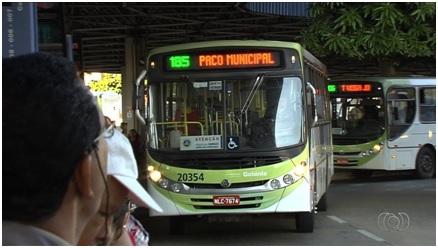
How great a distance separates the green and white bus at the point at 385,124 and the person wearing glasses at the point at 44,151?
55.4ft

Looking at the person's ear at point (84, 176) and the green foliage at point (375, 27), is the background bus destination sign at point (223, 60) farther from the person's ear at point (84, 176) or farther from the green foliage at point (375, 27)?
the person's ear at point (84, 176)

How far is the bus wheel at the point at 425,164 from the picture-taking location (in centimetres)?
Answer: 1820

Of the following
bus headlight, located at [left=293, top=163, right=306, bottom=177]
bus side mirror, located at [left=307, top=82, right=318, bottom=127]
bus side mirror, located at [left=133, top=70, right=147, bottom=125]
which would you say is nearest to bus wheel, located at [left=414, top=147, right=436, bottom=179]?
bus side mirror, located at [left=307, top=82, right=318, bottom=127]

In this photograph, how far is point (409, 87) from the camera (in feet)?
59.5

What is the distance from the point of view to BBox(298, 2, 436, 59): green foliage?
9484 millimetres

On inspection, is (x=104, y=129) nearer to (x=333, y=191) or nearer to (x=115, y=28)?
(x=333, y=191)

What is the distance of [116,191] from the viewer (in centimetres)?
196

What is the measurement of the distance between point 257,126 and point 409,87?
34.6ft

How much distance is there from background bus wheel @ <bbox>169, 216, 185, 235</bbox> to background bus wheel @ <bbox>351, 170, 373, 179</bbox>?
11021mm

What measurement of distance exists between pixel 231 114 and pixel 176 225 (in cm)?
217

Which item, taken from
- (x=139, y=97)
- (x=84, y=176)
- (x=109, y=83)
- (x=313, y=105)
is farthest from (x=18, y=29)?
(x=109, y=83)

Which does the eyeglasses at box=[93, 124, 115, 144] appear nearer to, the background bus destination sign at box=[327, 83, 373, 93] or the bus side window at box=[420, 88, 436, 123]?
the background bus destination sign at box=[327, 83, 373, 93]

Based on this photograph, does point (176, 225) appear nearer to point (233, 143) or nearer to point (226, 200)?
point (226, 200)

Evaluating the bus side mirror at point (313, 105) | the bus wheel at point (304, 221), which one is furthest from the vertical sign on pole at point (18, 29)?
the bus wheel at point (304, 221)
